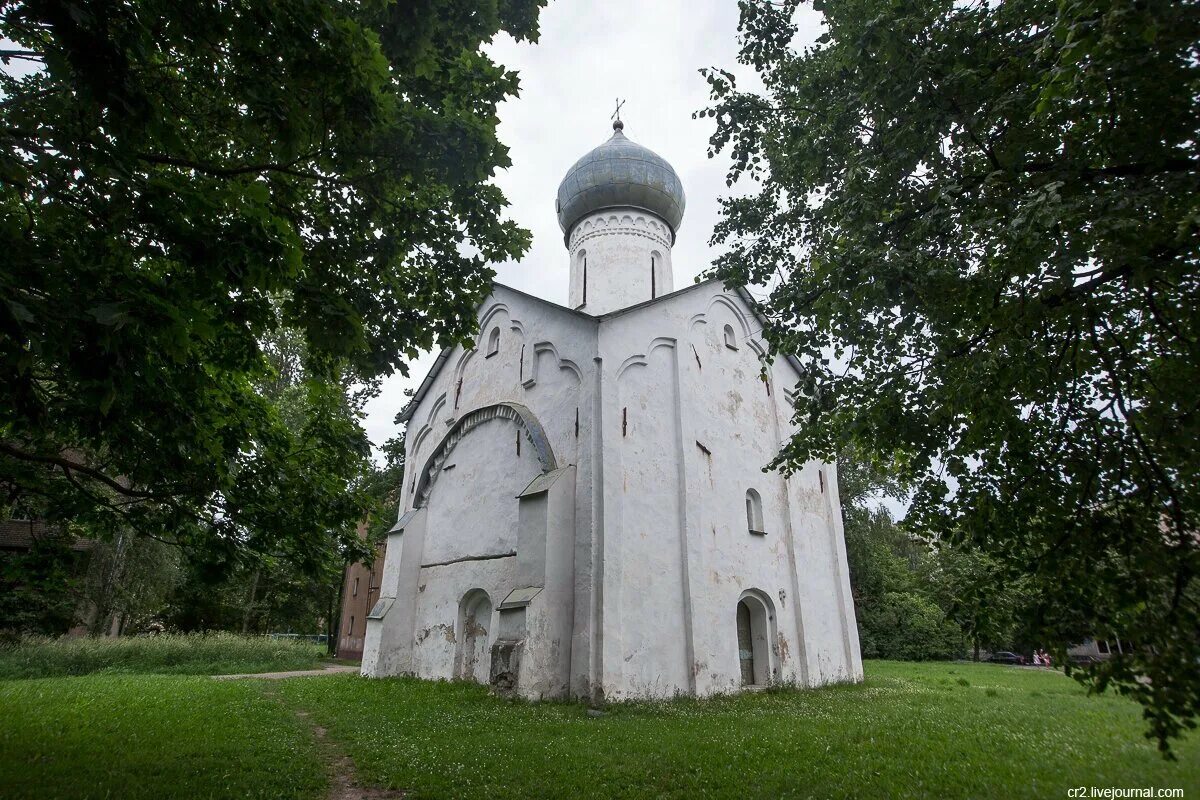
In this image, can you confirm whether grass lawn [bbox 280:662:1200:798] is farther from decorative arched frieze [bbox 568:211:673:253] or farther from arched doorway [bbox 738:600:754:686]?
decorative arched frieze [bbox 568:211:673:253]

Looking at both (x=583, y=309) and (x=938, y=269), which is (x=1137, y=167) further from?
(x=583, y=309)

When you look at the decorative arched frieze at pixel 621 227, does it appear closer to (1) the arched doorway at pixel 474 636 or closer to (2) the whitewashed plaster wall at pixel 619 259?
(2) the whitewashed plaster wall at pixel 619 259

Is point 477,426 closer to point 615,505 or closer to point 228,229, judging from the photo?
point 615,505

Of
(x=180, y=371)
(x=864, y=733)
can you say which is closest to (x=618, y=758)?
(x=864, y=733)

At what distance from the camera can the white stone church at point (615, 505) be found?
36.6ft

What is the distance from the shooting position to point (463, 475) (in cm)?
1519

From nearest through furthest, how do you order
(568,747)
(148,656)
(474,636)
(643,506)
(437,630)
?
(568,747) < (643,506) < (474,636) < (437,630) < (148,656)

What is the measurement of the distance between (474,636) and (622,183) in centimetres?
1274

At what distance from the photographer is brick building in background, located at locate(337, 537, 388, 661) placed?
1092 inches

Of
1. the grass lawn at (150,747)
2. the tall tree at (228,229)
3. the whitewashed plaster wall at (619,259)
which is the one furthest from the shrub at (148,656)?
the whitewashed plaster wall at (619,259)

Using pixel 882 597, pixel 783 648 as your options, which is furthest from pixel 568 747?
pixel 882 597

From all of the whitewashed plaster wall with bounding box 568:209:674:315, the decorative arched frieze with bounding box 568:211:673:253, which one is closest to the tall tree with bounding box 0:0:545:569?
the whitewashed plaster wall with bounding box 568:209:674:315

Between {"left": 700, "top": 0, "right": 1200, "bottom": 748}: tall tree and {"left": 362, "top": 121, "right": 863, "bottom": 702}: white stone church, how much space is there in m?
4.07

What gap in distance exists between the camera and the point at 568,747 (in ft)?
23.3
